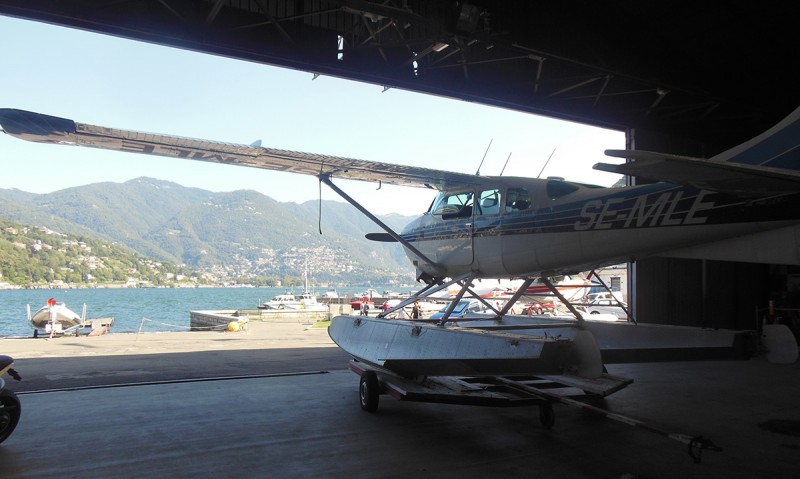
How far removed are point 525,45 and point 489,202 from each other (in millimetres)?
4069

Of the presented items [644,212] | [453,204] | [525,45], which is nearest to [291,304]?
[525,45]

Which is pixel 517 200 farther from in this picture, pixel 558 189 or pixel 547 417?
pixel 547 417

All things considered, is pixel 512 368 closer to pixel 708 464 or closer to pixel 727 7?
pixel 708 464

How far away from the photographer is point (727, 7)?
34.2 ft

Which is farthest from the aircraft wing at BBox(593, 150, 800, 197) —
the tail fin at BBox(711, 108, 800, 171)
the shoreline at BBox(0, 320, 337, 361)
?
the shoreline at BBox(0, 320, 337, 361)

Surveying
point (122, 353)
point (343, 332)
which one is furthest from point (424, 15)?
point (122, 353)

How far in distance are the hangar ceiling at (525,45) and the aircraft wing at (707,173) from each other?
6.07m

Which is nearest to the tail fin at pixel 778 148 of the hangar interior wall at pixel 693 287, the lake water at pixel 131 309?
the hangar interior wall at pixel 693 287

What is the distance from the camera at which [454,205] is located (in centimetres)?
837

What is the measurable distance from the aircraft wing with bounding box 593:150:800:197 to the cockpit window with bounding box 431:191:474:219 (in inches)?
168

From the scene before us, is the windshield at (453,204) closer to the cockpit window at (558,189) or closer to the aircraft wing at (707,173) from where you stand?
the cockpit window at (558,189)

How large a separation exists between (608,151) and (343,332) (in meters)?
6.02

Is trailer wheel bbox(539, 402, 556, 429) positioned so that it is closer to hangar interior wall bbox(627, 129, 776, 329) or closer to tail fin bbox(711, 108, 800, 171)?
tail fin bbox(711, 108, 800, 171)

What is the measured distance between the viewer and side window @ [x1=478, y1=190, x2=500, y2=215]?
7584mm
